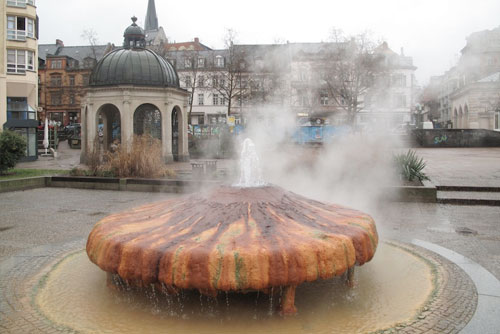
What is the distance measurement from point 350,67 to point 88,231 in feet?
47.3

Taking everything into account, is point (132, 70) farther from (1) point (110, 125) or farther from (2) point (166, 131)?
(1) point (110, 125)

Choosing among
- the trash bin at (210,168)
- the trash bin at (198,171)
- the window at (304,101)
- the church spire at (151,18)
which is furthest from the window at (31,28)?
the church spire at (151,18)

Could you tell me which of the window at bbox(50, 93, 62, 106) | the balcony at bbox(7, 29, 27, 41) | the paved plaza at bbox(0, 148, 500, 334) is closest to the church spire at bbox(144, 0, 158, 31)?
the window at bbox(50, 93, 62, 106)

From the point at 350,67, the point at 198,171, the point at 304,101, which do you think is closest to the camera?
the point at 198,171

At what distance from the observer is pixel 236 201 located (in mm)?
4332

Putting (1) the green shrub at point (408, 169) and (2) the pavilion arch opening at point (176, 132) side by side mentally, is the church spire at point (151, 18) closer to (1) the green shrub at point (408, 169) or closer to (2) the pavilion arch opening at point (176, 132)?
(2) the pavilion arch opening at point (176, 132)

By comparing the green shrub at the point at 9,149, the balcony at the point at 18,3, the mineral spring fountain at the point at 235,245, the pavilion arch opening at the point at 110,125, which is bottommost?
the mineral spring fountain at the point at 235,245

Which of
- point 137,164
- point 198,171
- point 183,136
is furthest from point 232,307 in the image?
point 183,136

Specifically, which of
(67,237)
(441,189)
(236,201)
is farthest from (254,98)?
(236,201)

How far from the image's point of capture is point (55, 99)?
52219 millimetres

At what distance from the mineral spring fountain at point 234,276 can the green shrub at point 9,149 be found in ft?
38.9

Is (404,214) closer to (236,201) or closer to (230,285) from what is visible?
(236,201)

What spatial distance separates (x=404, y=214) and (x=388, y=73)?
7918 millimetres

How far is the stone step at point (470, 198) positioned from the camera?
31.3 feet
